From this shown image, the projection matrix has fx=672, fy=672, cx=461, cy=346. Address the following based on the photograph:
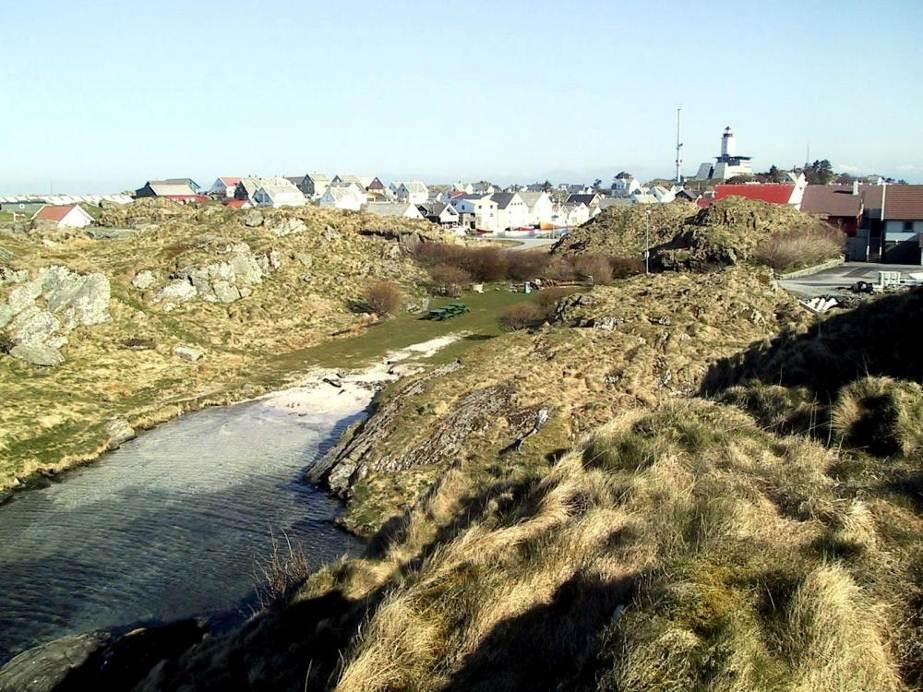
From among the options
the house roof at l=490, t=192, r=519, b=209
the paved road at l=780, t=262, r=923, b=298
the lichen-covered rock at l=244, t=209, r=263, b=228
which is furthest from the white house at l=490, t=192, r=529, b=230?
the paved road at l=780, t=262, r=923, b=298

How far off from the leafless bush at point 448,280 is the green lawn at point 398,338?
3.90m

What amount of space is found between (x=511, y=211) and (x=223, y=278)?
72362mm

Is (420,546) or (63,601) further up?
(420,546)

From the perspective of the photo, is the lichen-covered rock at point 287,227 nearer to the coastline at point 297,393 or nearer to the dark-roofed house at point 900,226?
the coastline at point 297,393

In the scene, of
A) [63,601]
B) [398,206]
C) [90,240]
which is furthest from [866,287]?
[398,206]

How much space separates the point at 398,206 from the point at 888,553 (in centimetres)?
8817

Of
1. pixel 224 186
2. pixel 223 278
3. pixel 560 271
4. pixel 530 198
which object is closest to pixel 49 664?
pixel 223 278

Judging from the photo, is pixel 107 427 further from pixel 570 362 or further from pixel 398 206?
pixel 398 206

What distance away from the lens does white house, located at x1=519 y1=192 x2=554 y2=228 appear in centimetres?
11238

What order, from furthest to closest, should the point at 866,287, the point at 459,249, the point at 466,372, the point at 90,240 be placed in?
1. the point at 459,249
2. the point at 90,240
3. the point at 866,287
4. the point at 466,372

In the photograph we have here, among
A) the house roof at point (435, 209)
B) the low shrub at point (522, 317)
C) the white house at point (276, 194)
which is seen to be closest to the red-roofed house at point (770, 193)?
the low shrub at point (522, 317)

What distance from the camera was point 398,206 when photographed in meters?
91.0

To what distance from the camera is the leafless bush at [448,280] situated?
2025 inches

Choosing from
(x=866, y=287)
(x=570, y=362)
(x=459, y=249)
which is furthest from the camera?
(x=459, y=249)
